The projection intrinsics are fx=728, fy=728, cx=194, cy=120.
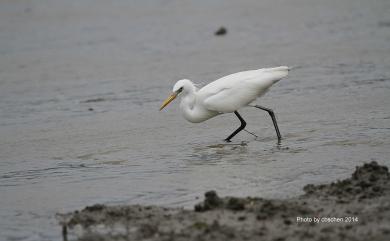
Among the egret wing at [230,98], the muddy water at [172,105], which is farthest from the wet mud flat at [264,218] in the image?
the egret wing at [230,98]

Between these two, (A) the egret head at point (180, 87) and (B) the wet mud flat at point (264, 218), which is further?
(A) the egret head at point (180, 87)

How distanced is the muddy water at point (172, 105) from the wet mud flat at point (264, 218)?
1.34ft

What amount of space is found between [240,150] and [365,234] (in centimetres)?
378

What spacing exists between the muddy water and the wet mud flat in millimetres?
407

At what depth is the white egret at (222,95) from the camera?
9.50 m

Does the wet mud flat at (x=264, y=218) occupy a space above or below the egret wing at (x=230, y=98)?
below

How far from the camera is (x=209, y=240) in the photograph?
213 inches

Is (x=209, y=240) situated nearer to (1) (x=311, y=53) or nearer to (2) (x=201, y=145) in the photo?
(2) (x=201, y=145)

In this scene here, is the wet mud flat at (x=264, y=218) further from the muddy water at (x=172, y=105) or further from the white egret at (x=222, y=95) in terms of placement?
the white egret at (x=222, y=95)

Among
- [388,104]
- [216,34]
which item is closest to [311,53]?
[216,34]

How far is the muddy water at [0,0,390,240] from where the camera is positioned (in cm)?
754

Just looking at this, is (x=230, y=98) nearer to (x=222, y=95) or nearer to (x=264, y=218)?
(x=222, y=95)

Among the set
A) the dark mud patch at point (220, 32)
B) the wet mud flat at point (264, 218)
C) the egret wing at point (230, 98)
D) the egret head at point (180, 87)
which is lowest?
the wet mud flat at point (264, 218)

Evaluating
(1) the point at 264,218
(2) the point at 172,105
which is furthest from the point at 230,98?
(1) the point at 264,218
